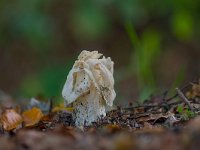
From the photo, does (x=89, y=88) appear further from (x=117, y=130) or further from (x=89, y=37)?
(x=89, y=37)

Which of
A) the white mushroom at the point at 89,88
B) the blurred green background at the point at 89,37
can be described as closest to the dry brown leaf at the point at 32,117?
the white mushroom at the point at 89,88

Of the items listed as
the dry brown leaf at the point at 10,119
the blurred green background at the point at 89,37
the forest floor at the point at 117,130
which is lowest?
the forest floor at the point at 117,130

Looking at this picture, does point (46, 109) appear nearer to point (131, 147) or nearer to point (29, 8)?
point (131, 147)

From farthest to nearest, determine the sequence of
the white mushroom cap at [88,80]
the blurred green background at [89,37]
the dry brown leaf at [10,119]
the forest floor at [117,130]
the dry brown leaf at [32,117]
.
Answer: the blurred green background at [89,37]
the dry brown leaf at [32,117]
the dry brown leaf at [10,119]
the white mushroom cap at [88,80]
the forest floor at [117,130]

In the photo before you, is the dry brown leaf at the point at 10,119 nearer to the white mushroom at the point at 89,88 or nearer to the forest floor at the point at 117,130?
the forest floor at the point at 117,130

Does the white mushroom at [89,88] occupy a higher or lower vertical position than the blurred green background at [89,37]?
lower

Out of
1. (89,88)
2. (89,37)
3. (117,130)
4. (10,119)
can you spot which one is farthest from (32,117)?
(89,37)

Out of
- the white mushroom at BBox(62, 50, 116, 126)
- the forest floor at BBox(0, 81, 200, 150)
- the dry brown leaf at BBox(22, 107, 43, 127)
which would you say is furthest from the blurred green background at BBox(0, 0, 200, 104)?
the white mushroom at BBox(62, 50, 116, 126)
